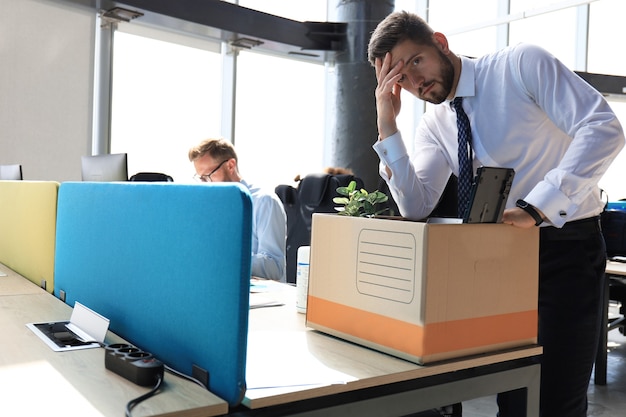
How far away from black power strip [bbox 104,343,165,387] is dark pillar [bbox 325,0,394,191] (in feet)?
14.5

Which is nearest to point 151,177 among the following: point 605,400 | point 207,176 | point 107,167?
point 207,176

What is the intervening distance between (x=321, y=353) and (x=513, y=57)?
843 millimetres

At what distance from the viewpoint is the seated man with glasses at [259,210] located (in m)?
2.50

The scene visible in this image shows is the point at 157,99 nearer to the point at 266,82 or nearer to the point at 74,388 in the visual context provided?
the point at 266,82

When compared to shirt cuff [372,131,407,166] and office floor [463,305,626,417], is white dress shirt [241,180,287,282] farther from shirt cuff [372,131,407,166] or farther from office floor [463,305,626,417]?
shirt cuff [372,131,407,166]

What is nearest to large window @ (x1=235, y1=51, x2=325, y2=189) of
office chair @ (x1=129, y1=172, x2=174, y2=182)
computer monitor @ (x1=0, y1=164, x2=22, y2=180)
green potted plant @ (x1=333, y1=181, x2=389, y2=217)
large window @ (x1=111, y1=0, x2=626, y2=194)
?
large window @ (x1=111, y1=0, x2=626, y2=194)

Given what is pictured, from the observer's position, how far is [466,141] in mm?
1426

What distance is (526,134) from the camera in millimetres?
1400

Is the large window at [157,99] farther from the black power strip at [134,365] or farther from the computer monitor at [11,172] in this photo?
the black power strip at [134,365]

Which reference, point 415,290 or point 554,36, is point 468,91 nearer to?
point 415,290

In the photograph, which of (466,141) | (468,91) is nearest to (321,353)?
(466,141)

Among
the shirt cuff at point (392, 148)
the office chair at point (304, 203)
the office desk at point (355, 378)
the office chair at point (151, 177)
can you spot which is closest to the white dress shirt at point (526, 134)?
the shirt cuff at point (392, 148)

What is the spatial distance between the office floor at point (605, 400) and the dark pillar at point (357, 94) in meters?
2.55

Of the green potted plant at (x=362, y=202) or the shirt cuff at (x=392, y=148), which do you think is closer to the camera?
the green potted plant at (x=362, y=202)
